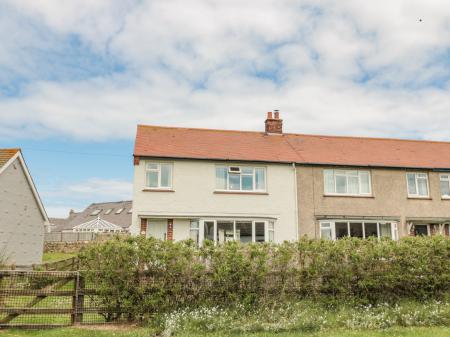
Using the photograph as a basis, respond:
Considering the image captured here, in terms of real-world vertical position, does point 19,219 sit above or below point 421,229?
above

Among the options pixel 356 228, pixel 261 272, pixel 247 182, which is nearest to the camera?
pixel 261 272

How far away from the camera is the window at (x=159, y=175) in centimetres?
2155

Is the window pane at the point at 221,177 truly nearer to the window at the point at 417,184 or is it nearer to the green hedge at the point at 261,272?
the window at the point at 417,184

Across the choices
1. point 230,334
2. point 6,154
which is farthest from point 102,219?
point 230,334

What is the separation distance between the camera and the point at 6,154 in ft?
86.4

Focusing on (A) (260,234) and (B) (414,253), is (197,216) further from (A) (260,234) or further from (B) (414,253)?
(B) (414,253)

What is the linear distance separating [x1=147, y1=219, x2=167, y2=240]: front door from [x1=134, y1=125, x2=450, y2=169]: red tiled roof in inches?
130

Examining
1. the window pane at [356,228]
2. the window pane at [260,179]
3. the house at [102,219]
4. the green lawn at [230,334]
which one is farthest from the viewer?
the house at [102,219]

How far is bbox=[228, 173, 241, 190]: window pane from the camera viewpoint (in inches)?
880

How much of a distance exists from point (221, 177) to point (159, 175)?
322cm

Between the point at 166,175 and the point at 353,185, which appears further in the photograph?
the point at 353,185

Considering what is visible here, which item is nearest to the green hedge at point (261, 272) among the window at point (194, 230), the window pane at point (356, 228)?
the window at point (194, 230)

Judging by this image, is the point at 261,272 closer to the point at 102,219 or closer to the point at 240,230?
the point at 240,230

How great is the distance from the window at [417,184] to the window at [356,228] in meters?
2.31
